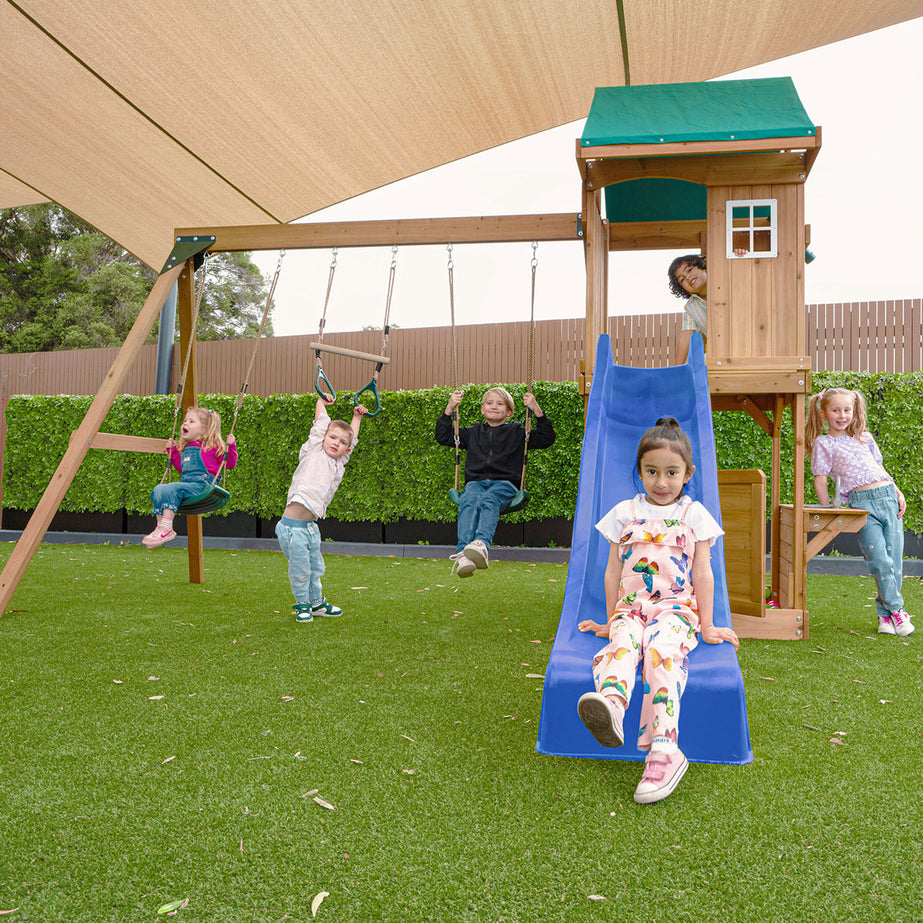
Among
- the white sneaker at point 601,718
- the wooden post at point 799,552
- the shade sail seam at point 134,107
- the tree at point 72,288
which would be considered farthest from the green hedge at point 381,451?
the tree at point 72,288

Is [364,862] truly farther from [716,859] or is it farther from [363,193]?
[363,193]

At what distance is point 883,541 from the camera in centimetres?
475

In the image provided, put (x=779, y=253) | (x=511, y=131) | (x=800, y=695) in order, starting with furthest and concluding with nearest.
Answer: (x=511, y=131), (x=779, y=253), (x=800, y=695)

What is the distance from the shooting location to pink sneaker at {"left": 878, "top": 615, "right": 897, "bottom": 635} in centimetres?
459

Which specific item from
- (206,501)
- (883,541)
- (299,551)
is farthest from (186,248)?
(883,541)

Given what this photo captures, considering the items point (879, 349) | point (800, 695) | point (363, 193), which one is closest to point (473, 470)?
point (800, 695)

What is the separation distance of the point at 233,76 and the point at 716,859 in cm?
605

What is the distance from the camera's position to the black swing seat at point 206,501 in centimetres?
537

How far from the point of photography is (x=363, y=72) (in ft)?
19.5

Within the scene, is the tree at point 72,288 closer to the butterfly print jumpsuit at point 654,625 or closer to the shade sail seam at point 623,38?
the shade sail seam at point 623,38

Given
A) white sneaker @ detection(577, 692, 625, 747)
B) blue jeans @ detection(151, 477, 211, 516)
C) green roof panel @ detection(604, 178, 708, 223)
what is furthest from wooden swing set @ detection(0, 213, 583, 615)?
white sneaker @ detection(577, 692, 625, 747)

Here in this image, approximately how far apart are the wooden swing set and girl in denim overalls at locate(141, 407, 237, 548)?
8.2 inches

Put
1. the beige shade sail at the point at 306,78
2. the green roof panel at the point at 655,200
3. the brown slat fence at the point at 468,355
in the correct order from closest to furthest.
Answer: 1. the beige shade sail at the point at 306,78
2. the green roof panel at the point at 655,200
3. the brown slat fence at the point at 468,355

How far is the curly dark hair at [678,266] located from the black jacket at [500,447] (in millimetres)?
1468
